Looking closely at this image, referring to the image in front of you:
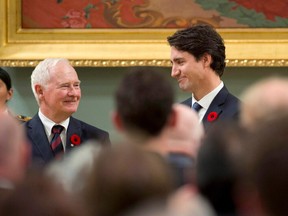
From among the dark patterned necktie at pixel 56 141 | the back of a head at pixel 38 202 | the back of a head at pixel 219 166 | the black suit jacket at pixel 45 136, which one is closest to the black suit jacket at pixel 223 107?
the black suit jacket at pixel 45 136

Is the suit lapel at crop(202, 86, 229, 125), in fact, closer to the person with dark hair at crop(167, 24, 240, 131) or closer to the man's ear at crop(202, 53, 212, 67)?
the person with dark hair at crop(167, 24, 240, 131)

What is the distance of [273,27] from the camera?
6195mm

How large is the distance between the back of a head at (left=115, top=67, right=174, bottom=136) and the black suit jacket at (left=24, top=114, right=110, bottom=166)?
6.71 ft

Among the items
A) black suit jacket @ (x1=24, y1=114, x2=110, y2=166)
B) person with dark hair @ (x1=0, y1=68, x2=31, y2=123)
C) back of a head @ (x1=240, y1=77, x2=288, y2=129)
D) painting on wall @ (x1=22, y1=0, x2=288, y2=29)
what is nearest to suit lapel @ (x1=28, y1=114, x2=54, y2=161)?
black suit jacket @ (x1=24, y1=114, x2=110, y2=166)

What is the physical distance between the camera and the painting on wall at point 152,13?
6.21 metres

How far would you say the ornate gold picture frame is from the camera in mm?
6148

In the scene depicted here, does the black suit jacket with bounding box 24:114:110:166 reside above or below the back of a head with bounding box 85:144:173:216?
above

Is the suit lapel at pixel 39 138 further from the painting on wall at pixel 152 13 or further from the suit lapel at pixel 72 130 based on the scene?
the painting on wall at pixel 152 13

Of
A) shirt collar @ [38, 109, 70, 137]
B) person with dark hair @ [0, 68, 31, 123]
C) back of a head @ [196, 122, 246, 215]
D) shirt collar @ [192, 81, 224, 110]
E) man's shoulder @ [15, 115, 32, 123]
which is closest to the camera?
back of a head @ [196, 122, 246, 215]

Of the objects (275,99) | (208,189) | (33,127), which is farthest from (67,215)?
(33,127)

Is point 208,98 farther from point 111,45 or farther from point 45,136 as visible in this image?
point 111,45

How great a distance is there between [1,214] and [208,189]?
0.75 m

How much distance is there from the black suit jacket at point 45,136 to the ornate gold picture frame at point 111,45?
2.84ft

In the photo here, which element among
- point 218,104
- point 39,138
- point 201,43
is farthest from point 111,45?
point 218,104
